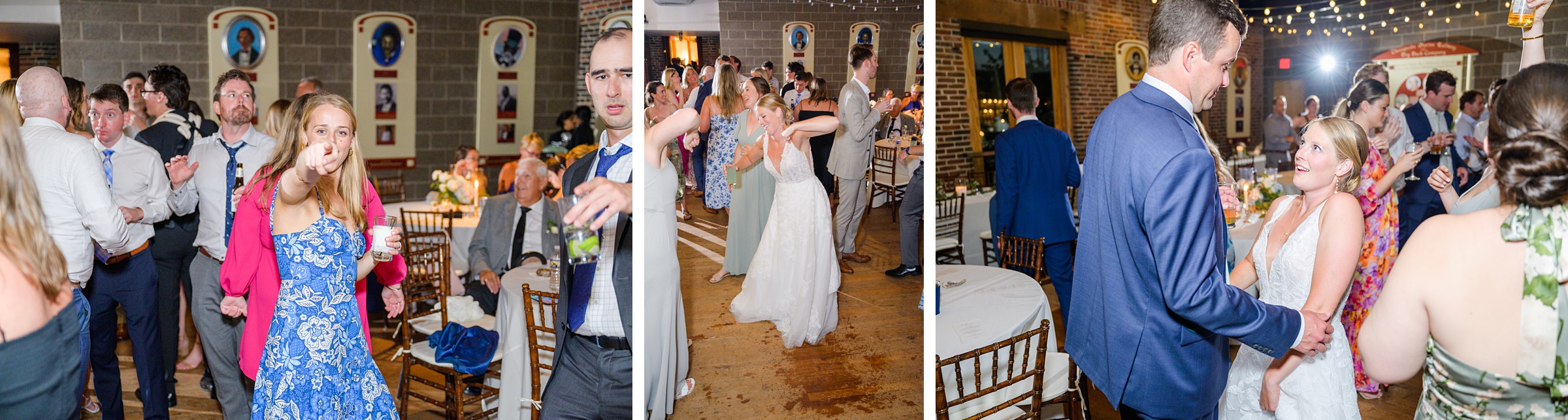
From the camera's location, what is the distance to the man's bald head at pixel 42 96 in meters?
2.47

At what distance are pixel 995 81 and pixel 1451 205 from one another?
5921mm

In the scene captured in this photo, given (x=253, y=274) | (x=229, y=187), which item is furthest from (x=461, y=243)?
(x=253, y=274)

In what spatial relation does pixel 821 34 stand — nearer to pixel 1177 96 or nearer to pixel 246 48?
pixel 1177 96

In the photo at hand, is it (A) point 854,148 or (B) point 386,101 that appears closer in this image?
(A) point 854,148

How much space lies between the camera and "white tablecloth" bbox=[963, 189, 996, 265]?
5.85 metres

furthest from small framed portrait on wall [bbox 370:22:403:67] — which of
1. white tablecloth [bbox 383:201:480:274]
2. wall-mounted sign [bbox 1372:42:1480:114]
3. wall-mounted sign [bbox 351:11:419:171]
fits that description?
wall-mounted sign [bbox 1372:42:1480:114]

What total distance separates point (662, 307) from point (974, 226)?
14.3 ft

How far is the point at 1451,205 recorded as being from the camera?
294cm

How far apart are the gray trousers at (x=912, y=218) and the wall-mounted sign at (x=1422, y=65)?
9567 millimetres

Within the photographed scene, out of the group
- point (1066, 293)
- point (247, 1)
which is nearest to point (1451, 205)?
point (1066, 293)

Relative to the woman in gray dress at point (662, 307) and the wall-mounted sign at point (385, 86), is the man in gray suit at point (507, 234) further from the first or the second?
the wall-mounted sign at point (385, 86)

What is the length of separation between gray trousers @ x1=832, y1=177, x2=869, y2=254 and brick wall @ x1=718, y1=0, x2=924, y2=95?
0.21 m

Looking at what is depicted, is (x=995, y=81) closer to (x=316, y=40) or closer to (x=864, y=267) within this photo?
(x=316, y=40)

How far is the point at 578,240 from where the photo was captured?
1902mm
